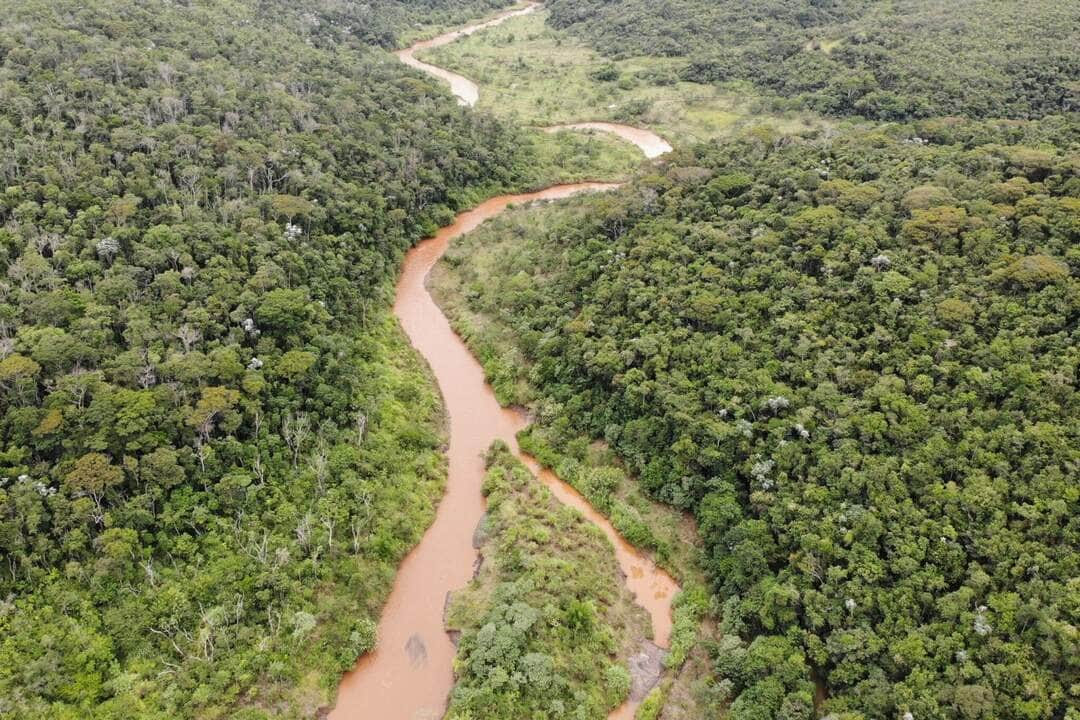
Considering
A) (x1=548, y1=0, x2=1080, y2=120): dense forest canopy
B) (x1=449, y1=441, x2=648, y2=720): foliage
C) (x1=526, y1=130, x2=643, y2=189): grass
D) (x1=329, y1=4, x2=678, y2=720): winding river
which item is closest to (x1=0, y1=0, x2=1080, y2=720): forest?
(x1=449, y1=441, x2=648, y2=720): foliage

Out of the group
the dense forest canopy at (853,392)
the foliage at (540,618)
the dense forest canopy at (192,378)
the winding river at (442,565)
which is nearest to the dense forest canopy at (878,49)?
the dense forest canopy at (853,392)

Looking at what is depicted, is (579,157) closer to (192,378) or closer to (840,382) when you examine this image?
(840,382)

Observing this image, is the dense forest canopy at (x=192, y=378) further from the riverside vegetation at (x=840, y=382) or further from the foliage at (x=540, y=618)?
the riverside vegetation at (x=840, y=382)

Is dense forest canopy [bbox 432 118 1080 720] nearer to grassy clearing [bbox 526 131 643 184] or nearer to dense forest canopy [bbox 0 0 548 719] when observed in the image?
→ dense forest canopy [bbox 0 0 548 719]

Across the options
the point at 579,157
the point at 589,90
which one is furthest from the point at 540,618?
the point at 589,90

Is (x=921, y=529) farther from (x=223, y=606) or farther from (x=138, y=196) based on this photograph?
(x=138, y=196)

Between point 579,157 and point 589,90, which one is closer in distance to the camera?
point 579,157
